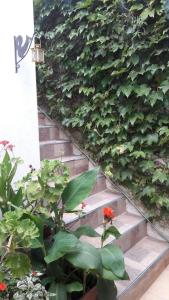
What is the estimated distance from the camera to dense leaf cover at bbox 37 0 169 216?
270 cm

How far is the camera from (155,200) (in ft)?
9.20

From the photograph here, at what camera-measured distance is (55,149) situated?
3324 millimetres

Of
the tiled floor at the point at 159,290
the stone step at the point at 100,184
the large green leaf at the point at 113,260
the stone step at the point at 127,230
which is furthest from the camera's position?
the stone step at the point at 100,184

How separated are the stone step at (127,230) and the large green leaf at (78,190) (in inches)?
31.7

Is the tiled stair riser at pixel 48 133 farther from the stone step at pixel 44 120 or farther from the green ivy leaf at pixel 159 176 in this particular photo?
the green ivy leaf at pixel 159 176

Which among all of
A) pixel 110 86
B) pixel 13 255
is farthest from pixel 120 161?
A: pixel 13 255

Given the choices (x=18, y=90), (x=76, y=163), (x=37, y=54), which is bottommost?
(x=76, y=163)

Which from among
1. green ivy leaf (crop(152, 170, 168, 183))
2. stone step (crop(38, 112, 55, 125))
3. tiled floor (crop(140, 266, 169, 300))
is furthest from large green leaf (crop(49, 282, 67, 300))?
stone step (crop(38, 112, 55, 125))

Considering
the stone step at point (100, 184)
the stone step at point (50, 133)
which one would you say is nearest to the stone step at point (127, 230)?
the stone step at point (100, 184)

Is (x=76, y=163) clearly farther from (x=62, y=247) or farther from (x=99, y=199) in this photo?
(x=62, y=247)

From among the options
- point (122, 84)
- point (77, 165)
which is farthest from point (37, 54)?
point (77, 165)

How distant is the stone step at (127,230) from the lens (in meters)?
2.54

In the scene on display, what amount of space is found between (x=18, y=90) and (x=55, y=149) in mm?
1226

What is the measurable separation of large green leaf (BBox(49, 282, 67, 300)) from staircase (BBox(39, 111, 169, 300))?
597mm
